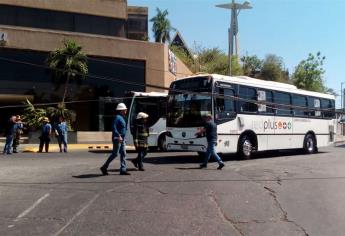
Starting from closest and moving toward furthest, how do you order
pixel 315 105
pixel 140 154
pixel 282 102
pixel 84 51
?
pixel 140 154 → pixel 282 102 → pixel 315 105 → pixel 84 51

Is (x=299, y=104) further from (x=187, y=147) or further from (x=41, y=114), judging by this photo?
(x=41, y=114)

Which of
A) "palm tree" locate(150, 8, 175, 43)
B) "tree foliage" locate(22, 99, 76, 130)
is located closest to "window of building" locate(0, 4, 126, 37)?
"tree foliage" locate(22, 99, 76, 130)

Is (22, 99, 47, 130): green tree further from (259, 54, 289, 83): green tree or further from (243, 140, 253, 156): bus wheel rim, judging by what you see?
(259, 54, 289, 83): green tree

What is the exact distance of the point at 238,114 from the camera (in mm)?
19234

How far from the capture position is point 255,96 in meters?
20.5

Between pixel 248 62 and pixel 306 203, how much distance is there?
63.6m

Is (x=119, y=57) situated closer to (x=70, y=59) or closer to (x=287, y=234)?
(x=70, y=59)

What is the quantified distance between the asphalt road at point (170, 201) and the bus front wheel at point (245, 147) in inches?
121

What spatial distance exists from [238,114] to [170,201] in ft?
30.0

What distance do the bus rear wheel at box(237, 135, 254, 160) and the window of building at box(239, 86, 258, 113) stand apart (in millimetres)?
983

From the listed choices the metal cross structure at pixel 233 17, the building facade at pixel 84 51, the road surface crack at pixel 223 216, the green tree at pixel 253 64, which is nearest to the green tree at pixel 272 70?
the green tree at pixel 253 64

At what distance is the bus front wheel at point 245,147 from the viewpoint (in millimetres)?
19547

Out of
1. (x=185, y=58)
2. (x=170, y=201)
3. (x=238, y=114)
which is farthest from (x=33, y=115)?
(x=170, y=201)

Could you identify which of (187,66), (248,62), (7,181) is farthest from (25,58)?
(248,62)
